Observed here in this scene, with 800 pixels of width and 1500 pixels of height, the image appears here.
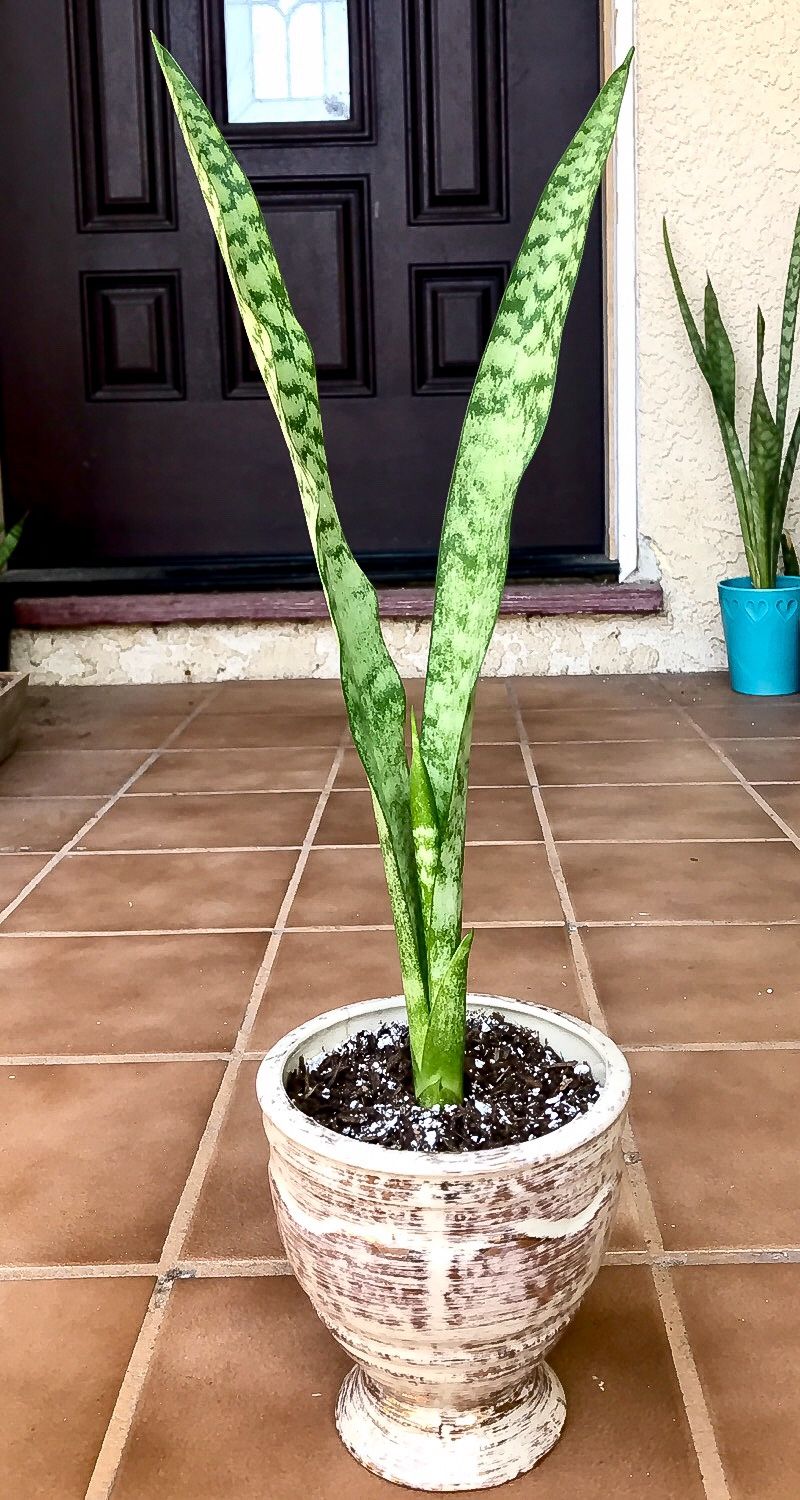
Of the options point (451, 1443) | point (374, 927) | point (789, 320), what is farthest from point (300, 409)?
point (789, 320)

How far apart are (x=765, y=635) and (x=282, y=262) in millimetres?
1423

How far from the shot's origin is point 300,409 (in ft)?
2.08

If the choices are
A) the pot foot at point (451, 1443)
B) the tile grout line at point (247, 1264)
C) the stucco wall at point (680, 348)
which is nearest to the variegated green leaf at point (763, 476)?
the stucco wall at point (680, 348)

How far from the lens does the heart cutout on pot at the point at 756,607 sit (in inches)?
107

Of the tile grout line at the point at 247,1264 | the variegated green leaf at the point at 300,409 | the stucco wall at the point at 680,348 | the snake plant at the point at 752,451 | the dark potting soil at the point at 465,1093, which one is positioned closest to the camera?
the variegated green leaf at the point at 300,409

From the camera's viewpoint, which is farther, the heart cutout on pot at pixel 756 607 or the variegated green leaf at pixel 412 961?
the heart cutout on pot at pixel 756 607

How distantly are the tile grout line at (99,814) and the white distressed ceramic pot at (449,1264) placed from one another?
1.02m

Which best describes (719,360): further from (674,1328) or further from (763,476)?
(674,1328)

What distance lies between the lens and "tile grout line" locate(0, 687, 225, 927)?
173cm

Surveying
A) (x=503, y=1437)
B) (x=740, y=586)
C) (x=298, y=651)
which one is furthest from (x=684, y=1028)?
(x=298, y=651)

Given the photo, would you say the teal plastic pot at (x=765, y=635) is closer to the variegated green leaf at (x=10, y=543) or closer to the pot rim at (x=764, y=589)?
the pot rim at (x=764, y=589)

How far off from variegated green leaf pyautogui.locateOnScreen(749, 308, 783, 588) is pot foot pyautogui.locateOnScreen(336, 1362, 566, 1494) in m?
2.18

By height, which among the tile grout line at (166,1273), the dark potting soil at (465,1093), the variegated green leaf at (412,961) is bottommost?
the tile grout line at (166,1273)

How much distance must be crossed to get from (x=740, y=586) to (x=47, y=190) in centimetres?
179
